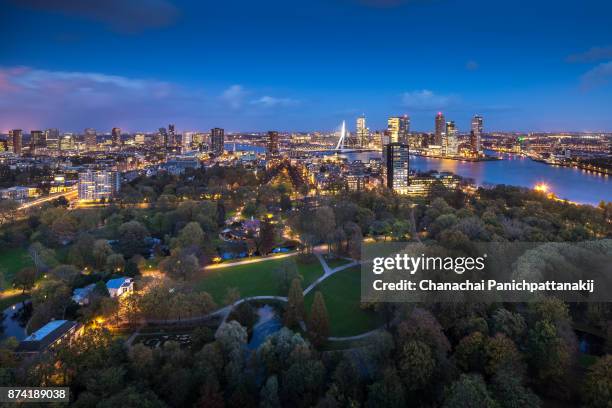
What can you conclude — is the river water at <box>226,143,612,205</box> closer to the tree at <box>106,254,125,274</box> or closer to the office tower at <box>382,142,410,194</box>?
Result: the office tower at <box>382,142,410,194</box>

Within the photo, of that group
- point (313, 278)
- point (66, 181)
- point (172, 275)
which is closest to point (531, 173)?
point (313, 278)

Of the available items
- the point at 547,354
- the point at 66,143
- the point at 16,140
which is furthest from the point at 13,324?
the point at 66,143

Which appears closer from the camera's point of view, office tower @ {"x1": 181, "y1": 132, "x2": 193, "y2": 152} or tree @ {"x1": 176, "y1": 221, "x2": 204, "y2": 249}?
tree @ {"x1": 176, "y1": 221, "x2": 204, "y2": 249}

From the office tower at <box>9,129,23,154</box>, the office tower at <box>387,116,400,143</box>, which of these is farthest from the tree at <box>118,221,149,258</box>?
the office tower at <box>387,116,400,143</box>

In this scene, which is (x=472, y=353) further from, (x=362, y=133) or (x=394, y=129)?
(x=362, y=133)

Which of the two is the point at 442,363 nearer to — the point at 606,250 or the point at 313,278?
the point at 313,278

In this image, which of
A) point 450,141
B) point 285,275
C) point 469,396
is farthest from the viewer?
point 450,141
